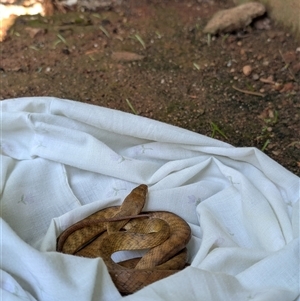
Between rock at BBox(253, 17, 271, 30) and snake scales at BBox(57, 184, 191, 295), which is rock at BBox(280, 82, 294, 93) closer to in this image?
rock at BBox(253, 17, 271, 30)

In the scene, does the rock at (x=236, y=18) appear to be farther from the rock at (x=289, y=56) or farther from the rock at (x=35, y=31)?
the rock at (x=35, y=31)

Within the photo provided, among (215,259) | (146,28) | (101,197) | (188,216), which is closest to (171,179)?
(188,216)

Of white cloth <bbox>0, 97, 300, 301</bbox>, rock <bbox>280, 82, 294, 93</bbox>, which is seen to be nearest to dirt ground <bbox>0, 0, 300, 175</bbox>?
rock <bbox>280, 82, 294, 93</bbox>

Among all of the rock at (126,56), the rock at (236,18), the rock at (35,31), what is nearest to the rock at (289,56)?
the rock at (236,18)

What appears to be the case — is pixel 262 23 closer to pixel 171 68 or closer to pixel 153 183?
pixel 171 68

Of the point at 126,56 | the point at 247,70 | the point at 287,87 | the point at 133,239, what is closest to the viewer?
the point at 133,239

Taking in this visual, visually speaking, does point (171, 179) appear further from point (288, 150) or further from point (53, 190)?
point (288, 150)

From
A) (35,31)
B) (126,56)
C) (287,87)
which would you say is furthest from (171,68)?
(35,31)
